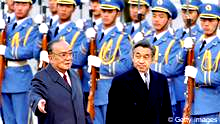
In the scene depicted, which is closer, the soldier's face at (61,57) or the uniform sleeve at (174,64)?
the soldier's face at (61,57)

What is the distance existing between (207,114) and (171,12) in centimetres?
147


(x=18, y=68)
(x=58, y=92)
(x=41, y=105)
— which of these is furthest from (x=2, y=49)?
(x=41, y=105)

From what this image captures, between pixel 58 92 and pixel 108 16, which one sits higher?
pixel 108 16

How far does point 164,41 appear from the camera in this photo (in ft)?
36.0

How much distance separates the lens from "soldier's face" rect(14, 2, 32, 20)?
11.6 metres

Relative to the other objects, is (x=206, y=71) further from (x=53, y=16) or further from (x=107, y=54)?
(x=53, y=16)

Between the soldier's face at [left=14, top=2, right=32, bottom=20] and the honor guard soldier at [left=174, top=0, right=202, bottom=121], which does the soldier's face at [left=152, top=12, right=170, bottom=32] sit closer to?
the honor guard soldier at [left=174, top=0, right=202, bottom=121]

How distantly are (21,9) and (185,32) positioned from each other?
211cm

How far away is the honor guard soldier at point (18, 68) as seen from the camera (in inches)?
456

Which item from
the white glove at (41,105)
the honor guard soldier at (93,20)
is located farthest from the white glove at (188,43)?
the white glove at (41,105)

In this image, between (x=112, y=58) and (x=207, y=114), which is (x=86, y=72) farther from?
(x=207, y=114)

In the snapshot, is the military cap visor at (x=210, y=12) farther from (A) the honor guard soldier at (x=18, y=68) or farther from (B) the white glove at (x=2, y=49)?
(B) the white glove at (x=2, y=49)

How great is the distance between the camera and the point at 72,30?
1157cm

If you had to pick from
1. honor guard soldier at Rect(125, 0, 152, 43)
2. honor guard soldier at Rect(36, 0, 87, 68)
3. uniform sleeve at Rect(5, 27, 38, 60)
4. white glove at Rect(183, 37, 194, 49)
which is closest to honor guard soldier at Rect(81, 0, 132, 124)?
honor guard soldier at Rect(36, 0, 87, 68)
